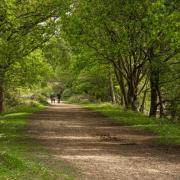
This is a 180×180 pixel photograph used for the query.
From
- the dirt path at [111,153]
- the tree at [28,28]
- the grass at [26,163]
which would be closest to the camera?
the grass at [26,163]

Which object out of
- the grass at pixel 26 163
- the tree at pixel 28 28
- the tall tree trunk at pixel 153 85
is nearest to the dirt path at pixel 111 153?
the grass at pixel 26 163

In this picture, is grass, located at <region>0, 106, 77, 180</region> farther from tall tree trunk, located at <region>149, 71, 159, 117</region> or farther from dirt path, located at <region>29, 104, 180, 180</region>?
tall tree trunk, located at <region>149, 71, 159, 117</region>

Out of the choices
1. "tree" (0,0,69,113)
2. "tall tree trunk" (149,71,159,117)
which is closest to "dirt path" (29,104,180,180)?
"tree" (0,0,69,113)

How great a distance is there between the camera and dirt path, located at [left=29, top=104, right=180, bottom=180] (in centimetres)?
1345

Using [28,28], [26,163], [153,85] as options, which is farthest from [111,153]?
[153,85]

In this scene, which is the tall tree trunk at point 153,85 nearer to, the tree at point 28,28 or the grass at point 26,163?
the tree at point 28,28

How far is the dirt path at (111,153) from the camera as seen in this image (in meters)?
13.4

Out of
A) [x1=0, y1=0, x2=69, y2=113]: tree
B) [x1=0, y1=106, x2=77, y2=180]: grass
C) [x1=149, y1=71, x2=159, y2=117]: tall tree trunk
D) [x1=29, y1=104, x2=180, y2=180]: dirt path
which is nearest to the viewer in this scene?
[x1=0, y1=106, x2=77, y2=180]: grass

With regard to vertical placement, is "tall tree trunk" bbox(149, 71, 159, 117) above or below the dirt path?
above

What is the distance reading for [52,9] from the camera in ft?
97.6

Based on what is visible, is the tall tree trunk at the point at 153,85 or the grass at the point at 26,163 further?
the tall tree trunk at the point at 153,85

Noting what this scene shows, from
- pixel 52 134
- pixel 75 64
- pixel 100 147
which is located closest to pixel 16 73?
pixel 75 64

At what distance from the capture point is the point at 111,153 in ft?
57.0

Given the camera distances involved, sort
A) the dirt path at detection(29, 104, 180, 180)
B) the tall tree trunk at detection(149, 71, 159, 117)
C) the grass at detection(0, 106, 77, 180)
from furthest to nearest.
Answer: the tall tree trunk at detection(149, 71, 159, 117) < the dirt path at detection(29, 104, 180, 180) < the grass at detection(0, 106, 77, 180)
